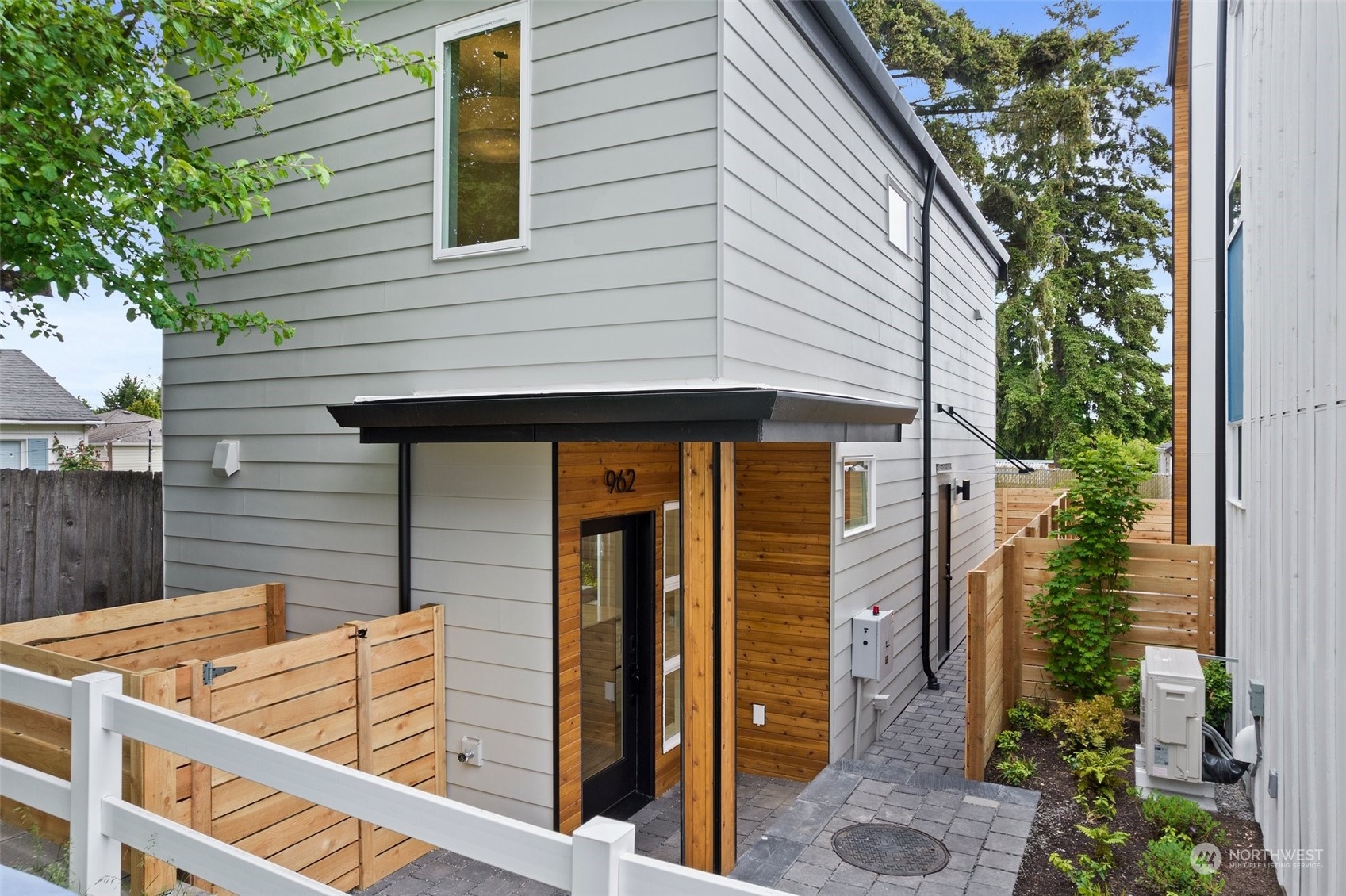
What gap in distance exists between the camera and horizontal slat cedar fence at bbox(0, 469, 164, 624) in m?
6.36

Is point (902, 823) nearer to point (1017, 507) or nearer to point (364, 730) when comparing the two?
point (364, 730)

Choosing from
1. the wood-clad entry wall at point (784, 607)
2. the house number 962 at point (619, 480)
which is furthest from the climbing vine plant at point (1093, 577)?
the house number 962 at point (619, 480)

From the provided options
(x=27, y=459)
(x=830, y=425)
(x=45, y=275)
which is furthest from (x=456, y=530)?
(x=27, y=459)

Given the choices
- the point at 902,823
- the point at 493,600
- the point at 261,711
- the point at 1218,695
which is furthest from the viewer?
the point at 1218,695

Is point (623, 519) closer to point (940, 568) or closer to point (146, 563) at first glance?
point (146, 563)

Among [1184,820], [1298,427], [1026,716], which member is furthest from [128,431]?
[1298,427]

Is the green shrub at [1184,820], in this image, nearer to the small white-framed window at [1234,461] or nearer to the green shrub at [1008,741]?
the green shrub at [1008,741]

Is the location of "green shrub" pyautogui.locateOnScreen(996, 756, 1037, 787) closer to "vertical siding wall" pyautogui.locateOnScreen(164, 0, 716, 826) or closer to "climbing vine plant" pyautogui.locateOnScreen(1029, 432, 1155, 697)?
"climbing vine plant" pyautogui.locateOnScreen(1029, 432, 1155, 697)

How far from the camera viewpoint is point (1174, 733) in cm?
496

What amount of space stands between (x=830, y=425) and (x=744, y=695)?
2962 mm

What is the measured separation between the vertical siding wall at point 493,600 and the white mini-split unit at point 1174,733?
3.66 m

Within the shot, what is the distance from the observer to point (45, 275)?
191 inches

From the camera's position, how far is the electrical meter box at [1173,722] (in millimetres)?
4918

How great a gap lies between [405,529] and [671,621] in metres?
2.24
